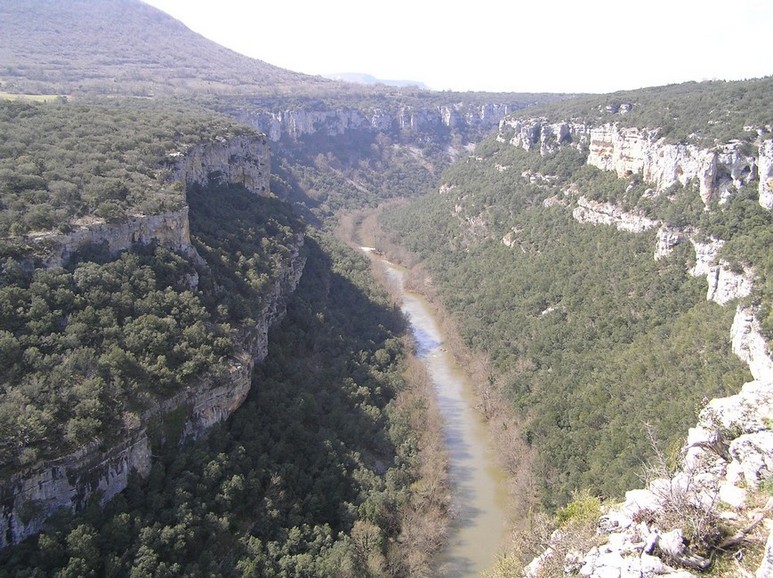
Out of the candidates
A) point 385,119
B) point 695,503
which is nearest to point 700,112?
point 695,503

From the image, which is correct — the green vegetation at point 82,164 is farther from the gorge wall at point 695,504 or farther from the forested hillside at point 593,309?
the gorge wall at point 695,504

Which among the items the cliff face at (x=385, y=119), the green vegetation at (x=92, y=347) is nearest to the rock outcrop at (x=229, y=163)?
the green vegetation at (x=92, y=347)

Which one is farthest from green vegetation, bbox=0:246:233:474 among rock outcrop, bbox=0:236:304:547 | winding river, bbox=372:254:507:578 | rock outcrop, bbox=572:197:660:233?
rock outcrop, bbox=572:197:660:233

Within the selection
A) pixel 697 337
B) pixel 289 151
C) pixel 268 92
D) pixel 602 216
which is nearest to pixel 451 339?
pixel 602 216

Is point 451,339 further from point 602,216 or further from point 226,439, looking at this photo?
point 226,439

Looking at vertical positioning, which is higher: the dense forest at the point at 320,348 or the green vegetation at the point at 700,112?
the green vegetation at the point at 700,112
